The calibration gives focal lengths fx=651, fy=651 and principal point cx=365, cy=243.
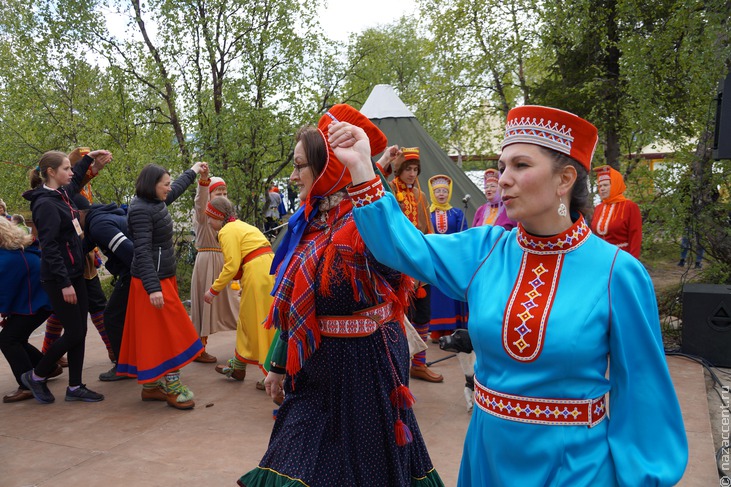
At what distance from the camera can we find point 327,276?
9.04 ft

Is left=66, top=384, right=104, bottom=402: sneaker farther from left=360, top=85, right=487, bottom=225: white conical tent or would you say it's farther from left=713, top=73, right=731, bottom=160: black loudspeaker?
left=360, top=85, right=487, bottom=225: white conical tent

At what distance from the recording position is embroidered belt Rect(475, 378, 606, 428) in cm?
178

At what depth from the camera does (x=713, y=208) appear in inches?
305

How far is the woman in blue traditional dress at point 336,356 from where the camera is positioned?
2.68m

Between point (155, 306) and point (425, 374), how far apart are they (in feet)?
8.35

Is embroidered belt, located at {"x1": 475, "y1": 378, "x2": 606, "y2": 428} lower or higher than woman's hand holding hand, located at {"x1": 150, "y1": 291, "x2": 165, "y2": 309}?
higher

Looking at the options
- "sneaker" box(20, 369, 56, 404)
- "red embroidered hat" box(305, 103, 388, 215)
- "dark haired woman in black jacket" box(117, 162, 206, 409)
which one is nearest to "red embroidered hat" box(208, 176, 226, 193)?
"dark haired woman in black jacket" box(117, 162, 206, 409)

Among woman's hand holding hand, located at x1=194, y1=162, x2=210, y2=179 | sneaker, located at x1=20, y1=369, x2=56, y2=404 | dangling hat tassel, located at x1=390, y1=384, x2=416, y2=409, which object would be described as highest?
woman's hand holding hand, located at x1=194, y1=162, x2=210, y2=179

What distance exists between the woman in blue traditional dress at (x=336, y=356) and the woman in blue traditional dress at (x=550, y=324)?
74cm

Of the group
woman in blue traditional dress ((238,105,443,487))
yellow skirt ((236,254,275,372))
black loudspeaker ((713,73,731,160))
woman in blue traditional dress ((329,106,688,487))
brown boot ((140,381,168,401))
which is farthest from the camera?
black loudspeaker ((713,73,731,160))

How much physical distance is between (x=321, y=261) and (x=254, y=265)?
3.17 meters

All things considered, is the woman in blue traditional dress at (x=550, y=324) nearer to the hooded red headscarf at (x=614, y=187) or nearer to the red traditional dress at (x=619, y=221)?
the red traditional dress at (x=619, y=221)

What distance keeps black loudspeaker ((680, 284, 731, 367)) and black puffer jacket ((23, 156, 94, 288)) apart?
19.3 ft

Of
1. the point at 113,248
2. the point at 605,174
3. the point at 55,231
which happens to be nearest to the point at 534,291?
the point at 55,231
